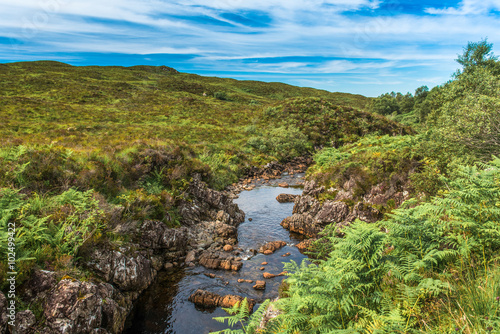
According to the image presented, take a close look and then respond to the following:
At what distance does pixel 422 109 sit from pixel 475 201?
5896 centimetres

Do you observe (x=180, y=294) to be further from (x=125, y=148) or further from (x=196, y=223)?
(x=125, y=148)

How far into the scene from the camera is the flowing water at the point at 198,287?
344 inches

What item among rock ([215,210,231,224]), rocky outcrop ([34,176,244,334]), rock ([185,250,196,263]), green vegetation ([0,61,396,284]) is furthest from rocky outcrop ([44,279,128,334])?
rock ([215,210,231,224])

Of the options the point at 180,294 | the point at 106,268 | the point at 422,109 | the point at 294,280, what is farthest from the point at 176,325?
the point at 422,109

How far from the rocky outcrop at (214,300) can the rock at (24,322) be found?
4873mm

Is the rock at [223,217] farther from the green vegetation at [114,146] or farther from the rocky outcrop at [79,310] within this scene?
the rocky outcrop at [79,310]

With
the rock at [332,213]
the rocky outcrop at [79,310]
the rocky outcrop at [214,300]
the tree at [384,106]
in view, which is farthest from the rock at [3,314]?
the tree at [384,106]

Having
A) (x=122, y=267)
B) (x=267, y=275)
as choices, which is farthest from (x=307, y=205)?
(x=122, y=267)

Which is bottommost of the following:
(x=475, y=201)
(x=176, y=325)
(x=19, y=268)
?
(x=176, y=325)

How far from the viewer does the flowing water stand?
8727mm

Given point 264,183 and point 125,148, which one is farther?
point 264,183

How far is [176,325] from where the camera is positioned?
8.73 metres

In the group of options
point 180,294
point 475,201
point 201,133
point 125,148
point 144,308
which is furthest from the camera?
point 201,133

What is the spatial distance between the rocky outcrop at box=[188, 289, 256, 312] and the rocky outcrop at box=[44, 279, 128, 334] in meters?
2.66
